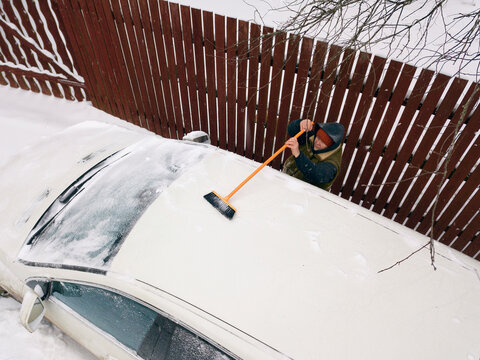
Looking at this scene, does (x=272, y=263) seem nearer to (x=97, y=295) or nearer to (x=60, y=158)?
(x=97, y=295)

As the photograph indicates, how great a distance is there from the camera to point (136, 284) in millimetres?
1652

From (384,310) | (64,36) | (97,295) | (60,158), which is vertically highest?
(64,36)

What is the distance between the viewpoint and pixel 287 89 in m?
3.13

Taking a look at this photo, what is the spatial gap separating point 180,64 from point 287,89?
139cm

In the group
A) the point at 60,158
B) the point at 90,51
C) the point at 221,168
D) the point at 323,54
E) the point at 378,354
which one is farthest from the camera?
the point at 90,51

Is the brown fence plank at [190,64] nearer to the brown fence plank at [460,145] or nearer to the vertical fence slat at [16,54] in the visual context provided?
Answer: the brown fence plank at [460,145]

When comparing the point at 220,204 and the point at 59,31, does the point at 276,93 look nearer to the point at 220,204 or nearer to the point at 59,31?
the point at 220,204

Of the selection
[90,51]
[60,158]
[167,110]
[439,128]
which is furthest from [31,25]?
[439,128]

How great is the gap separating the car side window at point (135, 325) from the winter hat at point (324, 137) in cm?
182

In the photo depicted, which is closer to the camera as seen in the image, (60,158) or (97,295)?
(97,295)

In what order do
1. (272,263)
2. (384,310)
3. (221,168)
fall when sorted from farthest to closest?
(221,168) → (272,263) → (384,310)

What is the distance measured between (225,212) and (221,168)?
1.70ft

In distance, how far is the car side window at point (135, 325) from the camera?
1617 mm

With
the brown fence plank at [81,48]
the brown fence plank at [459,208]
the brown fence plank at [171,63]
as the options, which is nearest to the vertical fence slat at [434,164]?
the brown fence plank at [459,208]
